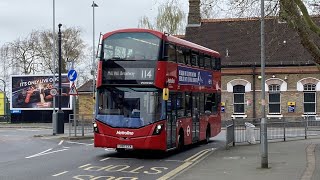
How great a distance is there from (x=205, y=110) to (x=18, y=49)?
51.8 metres

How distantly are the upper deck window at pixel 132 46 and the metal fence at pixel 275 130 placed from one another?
17.0 feet

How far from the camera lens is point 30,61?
6975cm

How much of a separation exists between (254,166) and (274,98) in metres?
29.6

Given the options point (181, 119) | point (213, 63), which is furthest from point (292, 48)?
point (181, 119)

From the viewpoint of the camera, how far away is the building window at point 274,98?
43.5 m

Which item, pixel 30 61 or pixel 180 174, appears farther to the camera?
pixel 30 61

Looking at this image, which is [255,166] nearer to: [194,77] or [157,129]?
[157,129]

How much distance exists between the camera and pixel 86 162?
16.2 meters

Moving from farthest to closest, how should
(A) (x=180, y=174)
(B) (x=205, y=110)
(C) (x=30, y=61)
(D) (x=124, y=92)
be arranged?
1. (C) (x=30, y=61)
2. (B) (x=205, y=110)
3. (D) (x=124, y=92)
4. (A) (x=180, y=174)

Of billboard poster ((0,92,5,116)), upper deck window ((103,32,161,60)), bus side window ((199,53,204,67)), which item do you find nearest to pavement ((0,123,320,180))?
Answer: bus side window ((199,53,204,67))

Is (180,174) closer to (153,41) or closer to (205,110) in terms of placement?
(153,41)

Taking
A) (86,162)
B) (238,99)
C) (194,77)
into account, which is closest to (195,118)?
(194,77)

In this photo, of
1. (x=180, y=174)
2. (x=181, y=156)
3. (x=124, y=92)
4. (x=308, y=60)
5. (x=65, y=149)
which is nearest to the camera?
(x=180, y=174)

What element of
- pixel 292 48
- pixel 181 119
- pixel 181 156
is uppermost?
pixel 292 48
